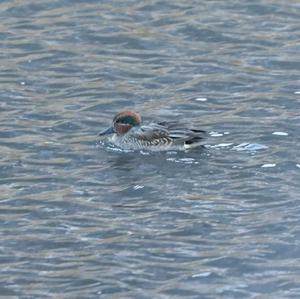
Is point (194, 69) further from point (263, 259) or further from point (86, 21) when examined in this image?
point (263, 259)

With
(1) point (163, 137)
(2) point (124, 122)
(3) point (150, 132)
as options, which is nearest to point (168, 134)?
(1) point (163, 137)

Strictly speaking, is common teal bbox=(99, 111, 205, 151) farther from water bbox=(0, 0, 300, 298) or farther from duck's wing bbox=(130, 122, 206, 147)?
water bbox=(0, 0, 300, 298)

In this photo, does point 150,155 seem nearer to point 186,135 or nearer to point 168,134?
point 168,134

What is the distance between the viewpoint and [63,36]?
16.8 m

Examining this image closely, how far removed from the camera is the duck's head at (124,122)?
13539 mm

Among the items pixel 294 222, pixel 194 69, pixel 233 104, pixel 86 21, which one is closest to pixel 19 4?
pixel 86 21

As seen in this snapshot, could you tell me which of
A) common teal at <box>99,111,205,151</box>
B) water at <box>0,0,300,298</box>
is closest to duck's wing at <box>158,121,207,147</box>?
common teal at <box>99,111,205,151</box>

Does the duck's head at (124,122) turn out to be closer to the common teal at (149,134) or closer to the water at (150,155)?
the common teal at (149,134)

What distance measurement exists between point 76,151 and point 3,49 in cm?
351

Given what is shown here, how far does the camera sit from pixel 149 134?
13.4 metres

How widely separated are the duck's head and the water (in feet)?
0.69

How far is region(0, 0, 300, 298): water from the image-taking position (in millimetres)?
10438

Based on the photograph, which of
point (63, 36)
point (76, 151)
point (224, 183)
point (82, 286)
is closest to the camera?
point (82, 286)

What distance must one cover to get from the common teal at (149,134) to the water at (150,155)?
4.9 inches
